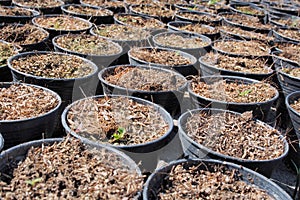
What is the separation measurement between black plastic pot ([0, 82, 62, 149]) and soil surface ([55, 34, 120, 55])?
4.36 ft

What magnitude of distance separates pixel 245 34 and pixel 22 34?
9.51 ft

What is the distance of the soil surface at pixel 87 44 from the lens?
3.75m

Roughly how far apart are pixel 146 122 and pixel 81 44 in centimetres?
164

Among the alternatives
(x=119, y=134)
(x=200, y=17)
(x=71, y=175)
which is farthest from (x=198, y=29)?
(x=71, y=175)

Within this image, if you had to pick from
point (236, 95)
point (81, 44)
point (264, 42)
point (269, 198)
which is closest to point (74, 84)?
point (81, 44)

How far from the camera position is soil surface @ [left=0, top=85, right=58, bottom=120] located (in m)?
2.48

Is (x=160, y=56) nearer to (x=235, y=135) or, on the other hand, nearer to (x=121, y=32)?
(x=121, y=32)

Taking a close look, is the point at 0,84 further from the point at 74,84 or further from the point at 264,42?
the point at 264,42

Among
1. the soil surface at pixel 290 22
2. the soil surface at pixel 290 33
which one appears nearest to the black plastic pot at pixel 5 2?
the soil surface at pixel 290 33

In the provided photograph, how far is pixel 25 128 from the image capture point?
7.82ft

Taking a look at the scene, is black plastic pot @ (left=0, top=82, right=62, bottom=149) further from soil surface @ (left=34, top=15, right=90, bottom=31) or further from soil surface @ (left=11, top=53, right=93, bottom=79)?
soil surface @ (left=34, top=15, right=90, bottom=31)

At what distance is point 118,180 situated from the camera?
78.2 inches

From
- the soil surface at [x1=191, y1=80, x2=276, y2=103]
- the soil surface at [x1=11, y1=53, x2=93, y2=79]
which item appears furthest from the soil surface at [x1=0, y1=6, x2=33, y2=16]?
the soil surface at [x1=191, y1=80, x2=276, y2=103]

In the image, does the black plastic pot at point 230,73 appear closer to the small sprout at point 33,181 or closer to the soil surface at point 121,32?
the soil surface at point 121,32
